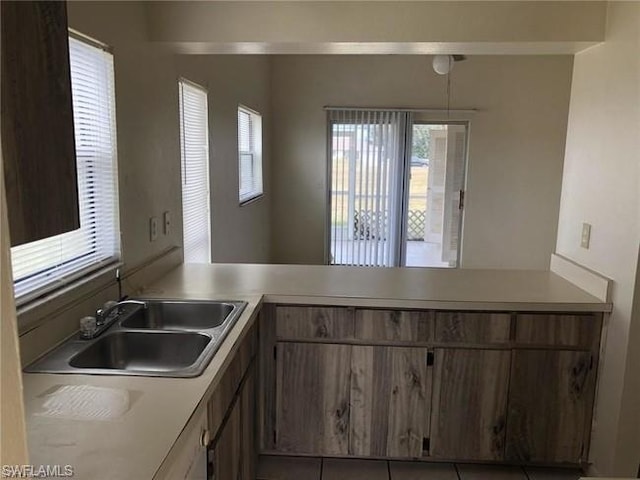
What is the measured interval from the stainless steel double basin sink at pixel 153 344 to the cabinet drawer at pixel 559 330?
1272 millimetres

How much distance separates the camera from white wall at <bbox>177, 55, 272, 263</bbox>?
368 centimetres

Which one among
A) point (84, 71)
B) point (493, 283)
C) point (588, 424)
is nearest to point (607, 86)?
point (493, 283)

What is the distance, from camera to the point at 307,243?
657 centimetres

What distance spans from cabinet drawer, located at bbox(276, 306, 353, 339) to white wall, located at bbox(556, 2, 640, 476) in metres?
1.17

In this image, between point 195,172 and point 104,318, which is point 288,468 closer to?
point 104,318

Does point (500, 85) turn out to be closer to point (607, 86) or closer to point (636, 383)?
point (607, 86)

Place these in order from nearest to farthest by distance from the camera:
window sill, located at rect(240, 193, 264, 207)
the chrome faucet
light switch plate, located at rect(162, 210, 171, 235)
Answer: the chrome faucet → light switch plate, located at rect(162, 210, 171, 235) → window sill, located at rect(240, 193, 264, 207)

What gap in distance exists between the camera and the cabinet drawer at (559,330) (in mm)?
2320

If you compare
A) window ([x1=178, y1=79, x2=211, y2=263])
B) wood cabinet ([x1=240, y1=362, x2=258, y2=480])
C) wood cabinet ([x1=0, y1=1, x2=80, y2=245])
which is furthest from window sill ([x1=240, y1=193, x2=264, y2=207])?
wood cabinet ([x1=0, y1=1, x2=80, y2=245])

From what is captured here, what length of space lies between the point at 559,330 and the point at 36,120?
7.43 ft

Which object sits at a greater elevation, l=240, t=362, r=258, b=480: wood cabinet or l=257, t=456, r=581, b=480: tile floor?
l=240, t=362, r=258, b=480: wood cabinet

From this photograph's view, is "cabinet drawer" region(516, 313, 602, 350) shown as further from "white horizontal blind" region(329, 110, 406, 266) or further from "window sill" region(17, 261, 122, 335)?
"white horizontal blind" region(329, 110, 406, 266)

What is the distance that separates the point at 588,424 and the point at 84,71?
2.63 metres

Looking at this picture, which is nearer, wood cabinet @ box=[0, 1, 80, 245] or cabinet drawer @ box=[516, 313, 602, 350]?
wood cabinet @ box=[0, 1, 80, 245]
